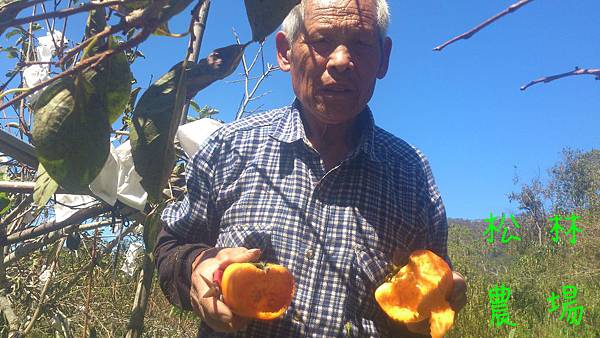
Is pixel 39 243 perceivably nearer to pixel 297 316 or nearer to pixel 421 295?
pixel 297 316

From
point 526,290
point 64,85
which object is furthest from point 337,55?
point 526,290

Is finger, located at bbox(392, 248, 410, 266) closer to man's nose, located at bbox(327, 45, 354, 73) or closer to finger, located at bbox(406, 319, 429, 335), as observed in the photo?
finger, located at bbox(406, 319, 429, 335)

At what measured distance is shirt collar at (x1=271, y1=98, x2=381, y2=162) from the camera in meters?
1.17

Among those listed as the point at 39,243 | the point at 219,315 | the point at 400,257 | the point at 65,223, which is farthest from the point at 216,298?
the point at 39,243

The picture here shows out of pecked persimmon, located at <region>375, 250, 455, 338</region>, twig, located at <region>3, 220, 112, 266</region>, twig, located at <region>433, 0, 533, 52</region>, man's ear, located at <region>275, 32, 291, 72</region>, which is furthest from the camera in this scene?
twig, located at <region>3, 220, 112, 266</region>

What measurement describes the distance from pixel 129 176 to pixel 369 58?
0.74 m

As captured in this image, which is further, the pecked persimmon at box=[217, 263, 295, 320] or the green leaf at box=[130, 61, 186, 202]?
the pecked persimmon at box=[217, 263, 295, 320]

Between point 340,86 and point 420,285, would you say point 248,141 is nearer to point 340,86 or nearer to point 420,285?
point 340,86

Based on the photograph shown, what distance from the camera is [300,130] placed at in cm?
119

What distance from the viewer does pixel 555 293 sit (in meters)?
7.27

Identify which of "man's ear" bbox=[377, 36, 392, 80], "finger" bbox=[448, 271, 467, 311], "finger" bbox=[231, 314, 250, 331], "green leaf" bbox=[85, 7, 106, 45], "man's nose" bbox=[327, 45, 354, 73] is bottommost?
"finger" bbox=[448, 271, 467, 311]

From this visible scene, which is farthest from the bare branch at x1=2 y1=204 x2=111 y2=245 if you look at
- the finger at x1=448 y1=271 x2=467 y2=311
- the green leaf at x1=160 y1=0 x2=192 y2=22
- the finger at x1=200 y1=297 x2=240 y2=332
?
the green leaf at x1=160 y1=0 x2=192 y2=22

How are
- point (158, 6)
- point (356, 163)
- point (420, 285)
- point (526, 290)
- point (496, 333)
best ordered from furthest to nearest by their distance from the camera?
point (526, 290) → point (496, 333) → point (356, 163) → point (420, 285) → point (158, 6)

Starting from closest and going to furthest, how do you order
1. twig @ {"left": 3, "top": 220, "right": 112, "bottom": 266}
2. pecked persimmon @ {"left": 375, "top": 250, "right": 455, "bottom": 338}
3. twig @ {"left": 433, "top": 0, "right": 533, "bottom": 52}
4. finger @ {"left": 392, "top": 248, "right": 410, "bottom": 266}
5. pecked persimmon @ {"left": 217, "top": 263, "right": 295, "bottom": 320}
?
1. twig @ {"left": 433, "top": 0, "right": 533, "bottom": 52}
2. pecked persimmon @ {"left": 217, "top": 263, "right": 295, "bottom": 320}
3. pecked persimmon @ {"left": 375, "top": 250, "right": 455, "bottom": 338}
4. finger @ {"left": 392, "top": 248, "right": 410, "bottom": 266}
5. twig @ {"left": 3, "top": 220, "right": 112, "bottom": 266}
